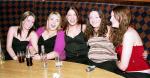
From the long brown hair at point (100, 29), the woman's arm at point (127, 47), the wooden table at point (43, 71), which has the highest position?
the long brown hair at point (100, 29)

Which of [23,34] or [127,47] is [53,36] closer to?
[23,34]

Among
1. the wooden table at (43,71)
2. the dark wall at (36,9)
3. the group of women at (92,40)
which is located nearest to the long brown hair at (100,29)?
the group of women at (92,40)

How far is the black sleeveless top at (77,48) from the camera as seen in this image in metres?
4.04

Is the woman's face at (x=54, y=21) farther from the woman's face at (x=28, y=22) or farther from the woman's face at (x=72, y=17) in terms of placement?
the woman's face at (x=28, y=22)

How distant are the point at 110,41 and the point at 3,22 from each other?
2.01 metres

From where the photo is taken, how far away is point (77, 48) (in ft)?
13.3

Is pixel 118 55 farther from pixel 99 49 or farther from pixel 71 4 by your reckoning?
pixel 71 4

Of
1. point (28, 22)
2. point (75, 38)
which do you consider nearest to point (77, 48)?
point (75, 38)

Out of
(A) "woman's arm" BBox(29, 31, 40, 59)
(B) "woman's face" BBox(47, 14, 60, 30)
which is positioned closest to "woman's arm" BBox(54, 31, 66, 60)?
(B) "woman's face" BBox(47, 14, 60, 30)

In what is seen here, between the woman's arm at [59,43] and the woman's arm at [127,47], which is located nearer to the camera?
the woman's arm at [127,47]

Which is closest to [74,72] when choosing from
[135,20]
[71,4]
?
[135,20]

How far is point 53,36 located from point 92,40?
0.59 m

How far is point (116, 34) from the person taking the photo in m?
Answer: 3.50

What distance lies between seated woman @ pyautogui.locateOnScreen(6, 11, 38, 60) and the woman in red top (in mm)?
1208
